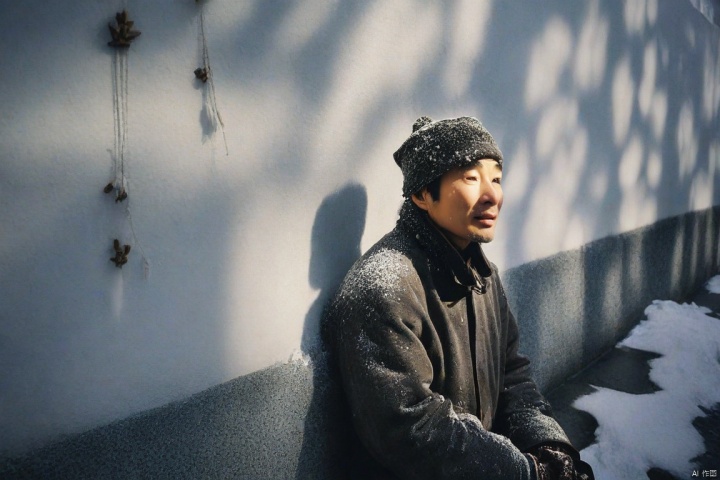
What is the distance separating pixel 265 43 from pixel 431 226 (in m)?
0.89

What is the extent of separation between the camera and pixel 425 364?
1652 mm

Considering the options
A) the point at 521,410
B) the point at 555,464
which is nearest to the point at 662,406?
the point at 521,410

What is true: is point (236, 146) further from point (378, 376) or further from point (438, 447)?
point (438, 447)

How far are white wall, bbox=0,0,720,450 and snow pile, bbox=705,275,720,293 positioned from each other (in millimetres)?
5295

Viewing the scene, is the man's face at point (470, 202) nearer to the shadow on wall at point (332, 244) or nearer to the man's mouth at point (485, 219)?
the man's mouth at point (485, 219)

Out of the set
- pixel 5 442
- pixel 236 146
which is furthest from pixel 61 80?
pixel 5 442

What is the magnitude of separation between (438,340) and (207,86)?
117 cm

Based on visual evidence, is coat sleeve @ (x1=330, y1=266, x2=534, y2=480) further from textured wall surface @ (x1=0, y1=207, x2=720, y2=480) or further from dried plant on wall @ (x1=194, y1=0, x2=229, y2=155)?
dried plant on wall @ (x1=194, y1=0, x2=229, y2=155)

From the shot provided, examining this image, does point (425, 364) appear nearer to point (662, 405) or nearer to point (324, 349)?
point (324, 349)

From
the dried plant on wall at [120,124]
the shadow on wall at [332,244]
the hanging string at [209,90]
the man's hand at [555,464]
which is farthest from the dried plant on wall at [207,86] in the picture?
the man's hand at [555,464]

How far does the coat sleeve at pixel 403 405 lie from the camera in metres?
1.56

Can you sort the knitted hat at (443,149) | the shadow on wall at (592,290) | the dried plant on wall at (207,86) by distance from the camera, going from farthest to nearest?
1. the shadow on wall at (592,290)
2. the knitted hat at (443,149)
3. the dried plant on wall at (207,86)

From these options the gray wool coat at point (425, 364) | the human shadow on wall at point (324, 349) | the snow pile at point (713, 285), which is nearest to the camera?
the gray wool coat at point (425, 364)

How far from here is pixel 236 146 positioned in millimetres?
1584
